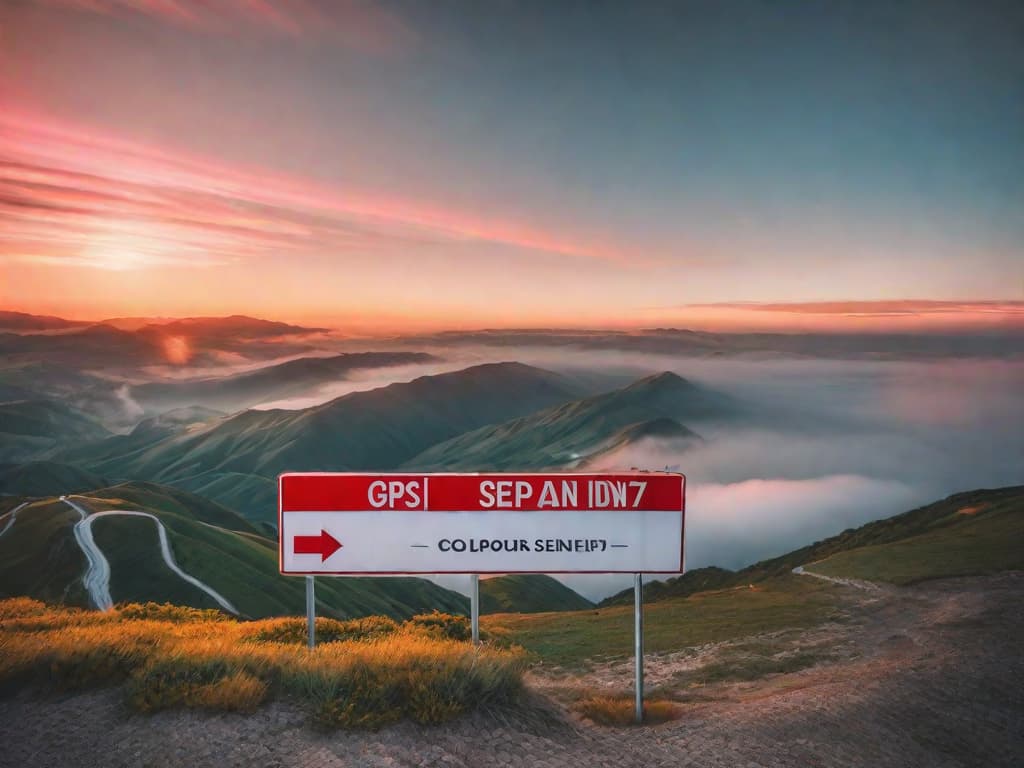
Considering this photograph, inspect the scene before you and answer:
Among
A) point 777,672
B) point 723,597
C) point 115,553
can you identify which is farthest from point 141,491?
point 777,672

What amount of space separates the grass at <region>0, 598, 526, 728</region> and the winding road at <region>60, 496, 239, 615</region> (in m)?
74.7

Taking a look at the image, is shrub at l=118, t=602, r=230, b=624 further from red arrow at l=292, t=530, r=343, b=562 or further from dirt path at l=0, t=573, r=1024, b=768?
dirt path at l=0, t=573, r=1024, b=768

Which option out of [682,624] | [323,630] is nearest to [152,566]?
[682,624]

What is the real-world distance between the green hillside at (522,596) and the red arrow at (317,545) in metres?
135

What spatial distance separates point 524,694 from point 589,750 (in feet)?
4.35

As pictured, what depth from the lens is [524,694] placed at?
36.6 ft

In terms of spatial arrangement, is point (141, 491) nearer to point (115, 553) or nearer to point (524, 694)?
point (115, 553)

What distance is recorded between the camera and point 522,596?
16338cm

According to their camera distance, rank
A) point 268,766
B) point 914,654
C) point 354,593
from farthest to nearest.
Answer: point 354,593 < point 914,654 < point 268,766

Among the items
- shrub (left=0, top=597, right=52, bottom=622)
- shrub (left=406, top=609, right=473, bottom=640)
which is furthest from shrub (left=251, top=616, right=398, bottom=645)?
shrub (left=0, top=597, right=52, bottom=622)

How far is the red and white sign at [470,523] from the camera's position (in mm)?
12555

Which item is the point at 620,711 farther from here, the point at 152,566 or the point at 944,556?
the point at 152,566

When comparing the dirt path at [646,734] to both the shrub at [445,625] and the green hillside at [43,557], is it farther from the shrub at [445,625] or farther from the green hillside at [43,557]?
the green hillside at [43,557]

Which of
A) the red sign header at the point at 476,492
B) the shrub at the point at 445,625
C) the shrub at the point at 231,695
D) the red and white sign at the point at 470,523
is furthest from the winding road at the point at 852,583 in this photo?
the shrub at the point at 231,695
